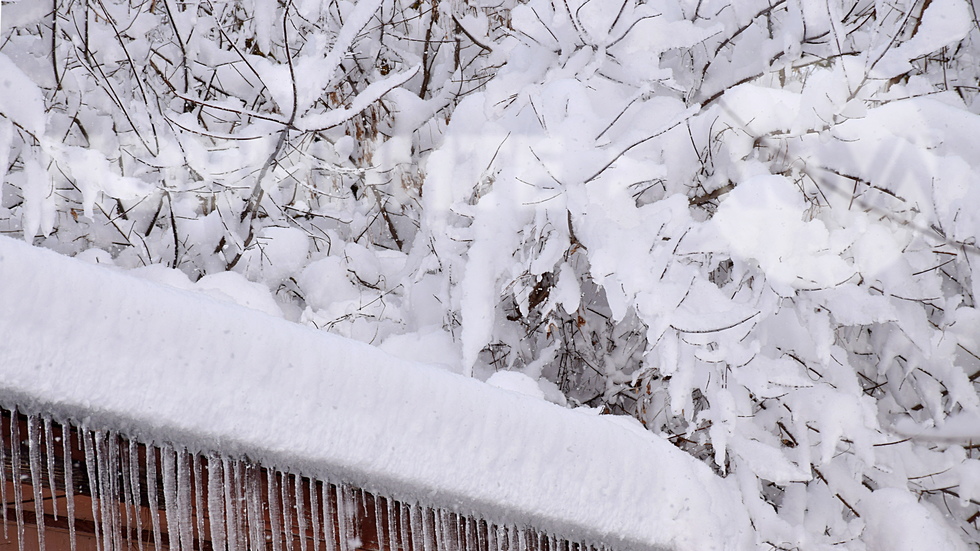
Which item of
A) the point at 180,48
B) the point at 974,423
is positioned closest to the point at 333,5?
the point at 180,48

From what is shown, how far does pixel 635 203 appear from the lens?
2377mm

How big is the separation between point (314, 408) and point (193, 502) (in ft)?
1.03

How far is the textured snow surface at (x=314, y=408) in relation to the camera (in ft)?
3.32

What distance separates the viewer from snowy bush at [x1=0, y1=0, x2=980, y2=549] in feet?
6.59

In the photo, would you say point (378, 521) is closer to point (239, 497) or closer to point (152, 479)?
point (239, 497)

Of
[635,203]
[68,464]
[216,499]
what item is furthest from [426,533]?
[635,203]

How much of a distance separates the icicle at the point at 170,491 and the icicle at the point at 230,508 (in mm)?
79

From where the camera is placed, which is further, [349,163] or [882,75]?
[349,163]

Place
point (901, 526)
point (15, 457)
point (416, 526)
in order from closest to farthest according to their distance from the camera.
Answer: point (15, 457) → point (416, 526) → point (901, 526)

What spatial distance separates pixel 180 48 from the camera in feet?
10.3

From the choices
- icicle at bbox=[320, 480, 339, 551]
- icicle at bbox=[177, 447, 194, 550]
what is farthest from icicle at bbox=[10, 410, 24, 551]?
icicle at bbox=[320, 480, 339, 551]

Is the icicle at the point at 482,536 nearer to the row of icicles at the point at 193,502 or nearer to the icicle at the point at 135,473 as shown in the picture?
the row of icicles at the point at 193,502

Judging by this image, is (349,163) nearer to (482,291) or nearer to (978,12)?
(482,291)

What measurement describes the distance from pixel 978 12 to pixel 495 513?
10.8ft
